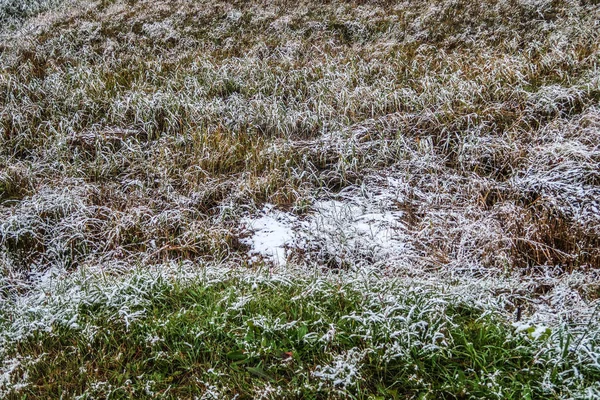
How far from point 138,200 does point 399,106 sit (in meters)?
3.77

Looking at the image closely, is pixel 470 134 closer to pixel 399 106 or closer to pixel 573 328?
pixel 399 106

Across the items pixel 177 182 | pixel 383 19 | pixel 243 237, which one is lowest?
pixel 243 237

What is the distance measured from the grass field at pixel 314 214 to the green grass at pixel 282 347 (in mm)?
18

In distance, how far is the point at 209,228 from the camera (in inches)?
166

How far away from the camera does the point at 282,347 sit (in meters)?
2.75

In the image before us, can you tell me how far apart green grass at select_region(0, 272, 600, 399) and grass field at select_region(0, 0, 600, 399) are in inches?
0.7

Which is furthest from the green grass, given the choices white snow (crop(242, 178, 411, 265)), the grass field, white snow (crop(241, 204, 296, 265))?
white snow (crop(241, 204, 296, 265))

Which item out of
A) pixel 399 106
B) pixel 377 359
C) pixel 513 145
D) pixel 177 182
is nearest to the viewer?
pixel 377 359

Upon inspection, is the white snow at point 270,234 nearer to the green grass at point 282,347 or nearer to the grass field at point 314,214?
the grass field at point 314,214

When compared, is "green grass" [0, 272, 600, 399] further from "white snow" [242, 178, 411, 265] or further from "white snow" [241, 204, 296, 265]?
"white snow" [241, 204, 296, 265]

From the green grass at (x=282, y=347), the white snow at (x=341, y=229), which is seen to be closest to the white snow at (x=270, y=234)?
the white snow at (x=341, y=229)

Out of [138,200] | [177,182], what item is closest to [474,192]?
[177,182]

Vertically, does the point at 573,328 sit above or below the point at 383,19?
below

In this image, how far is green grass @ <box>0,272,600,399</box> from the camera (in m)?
2.45
